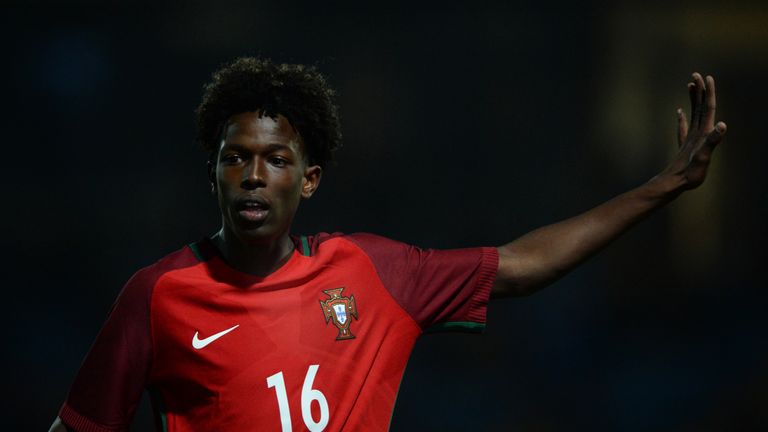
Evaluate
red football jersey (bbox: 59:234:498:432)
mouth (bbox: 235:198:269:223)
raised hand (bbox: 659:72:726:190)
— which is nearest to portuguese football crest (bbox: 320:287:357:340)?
red football jersey (bbox: 59:234:498:432)

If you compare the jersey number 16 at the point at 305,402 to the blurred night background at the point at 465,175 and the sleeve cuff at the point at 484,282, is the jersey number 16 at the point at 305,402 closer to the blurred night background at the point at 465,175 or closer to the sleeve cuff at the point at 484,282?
the sleeve cuff at the point at 484,282

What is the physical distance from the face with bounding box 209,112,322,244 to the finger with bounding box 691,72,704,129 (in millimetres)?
985

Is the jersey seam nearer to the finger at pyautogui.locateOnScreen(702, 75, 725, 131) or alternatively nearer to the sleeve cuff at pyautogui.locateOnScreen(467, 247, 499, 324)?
the sleeve cuff at pyautogui.locateOnScreen(467, 247, 499, 324)

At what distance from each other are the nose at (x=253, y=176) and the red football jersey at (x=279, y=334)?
0.21 meters

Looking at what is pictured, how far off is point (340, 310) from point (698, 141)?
0.97 metres

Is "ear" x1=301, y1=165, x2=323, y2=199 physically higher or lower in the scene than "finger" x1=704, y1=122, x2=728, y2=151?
lower

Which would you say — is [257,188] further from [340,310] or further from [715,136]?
[715,136]

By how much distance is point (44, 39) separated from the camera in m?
3.94

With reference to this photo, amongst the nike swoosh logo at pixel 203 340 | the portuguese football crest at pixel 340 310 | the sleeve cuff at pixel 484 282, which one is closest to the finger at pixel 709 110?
the sleeve cuff at pixel 484 282

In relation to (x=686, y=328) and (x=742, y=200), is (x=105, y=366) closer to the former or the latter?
(x=686, y=328)

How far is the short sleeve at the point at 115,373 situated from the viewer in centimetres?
185

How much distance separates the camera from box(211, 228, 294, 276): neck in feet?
6.67

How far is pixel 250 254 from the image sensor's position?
2037mm

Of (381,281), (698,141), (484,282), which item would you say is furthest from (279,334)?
(698,141)
